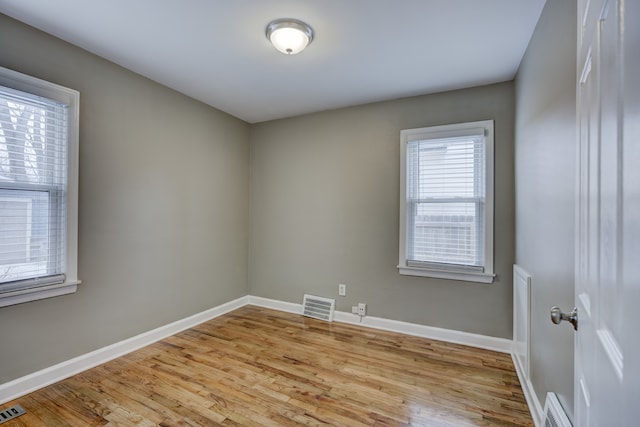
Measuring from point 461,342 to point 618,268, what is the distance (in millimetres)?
2847

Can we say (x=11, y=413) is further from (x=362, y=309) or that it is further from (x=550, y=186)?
(x=550, y=186)

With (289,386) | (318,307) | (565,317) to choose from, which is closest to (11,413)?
(289,386)

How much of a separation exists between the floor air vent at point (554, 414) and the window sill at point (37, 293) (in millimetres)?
3186

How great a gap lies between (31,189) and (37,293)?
2.44ft

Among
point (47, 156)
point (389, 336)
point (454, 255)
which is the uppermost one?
point (47, 156)

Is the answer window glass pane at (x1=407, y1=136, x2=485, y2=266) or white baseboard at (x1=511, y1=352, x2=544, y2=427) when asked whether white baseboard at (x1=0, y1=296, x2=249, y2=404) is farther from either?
white baseboard at (x1=511, y1=352, x2=544, y2=427)

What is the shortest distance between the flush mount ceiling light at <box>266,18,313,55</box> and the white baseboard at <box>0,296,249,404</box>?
2.87 meters

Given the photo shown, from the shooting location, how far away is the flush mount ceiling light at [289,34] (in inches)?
81.4

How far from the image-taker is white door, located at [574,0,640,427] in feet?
1.62

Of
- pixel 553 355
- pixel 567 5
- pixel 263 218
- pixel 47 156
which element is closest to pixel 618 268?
pixel 553 355

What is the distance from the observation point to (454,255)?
3064mm

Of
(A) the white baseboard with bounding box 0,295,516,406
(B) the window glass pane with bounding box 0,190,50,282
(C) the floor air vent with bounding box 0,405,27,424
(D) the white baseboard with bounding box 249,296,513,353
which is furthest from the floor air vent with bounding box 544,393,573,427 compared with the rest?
(B) the window glass pane with bounding box 0,190,50,282

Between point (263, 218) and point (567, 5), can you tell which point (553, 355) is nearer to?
point (567, 5)

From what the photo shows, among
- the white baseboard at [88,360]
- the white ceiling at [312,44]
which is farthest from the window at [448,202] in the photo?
the white baseboard at [88,360]
